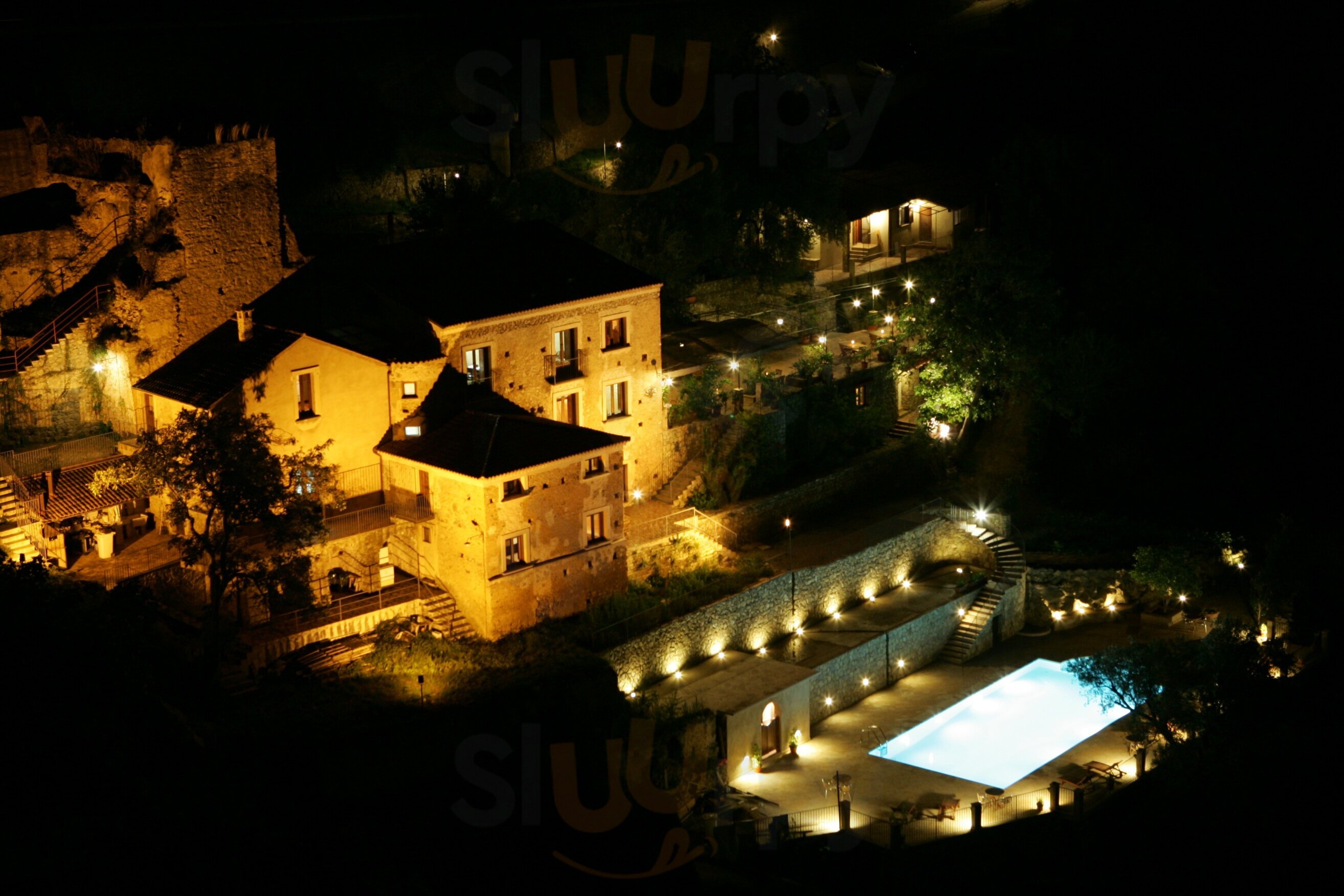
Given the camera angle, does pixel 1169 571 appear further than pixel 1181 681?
Yes

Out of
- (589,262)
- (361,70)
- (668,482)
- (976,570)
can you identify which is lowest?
(976,570)

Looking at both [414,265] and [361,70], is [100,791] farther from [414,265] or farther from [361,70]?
[361,70]

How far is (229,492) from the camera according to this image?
32.1 meters

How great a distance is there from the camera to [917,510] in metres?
45.9

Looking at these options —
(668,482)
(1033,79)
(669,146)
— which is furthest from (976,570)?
(1033,79)

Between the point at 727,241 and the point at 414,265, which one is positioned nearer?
the point at 414,265

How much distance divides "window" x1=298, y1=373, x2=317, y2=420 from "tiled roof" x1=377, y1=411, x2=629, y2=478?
1.93 metres

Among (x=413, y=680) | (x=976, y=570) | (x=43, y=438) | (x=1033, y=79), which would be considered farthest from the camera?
(x=1033, y=79)

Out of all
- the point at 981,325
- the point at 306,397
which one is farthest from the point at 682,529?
the point at 981,325

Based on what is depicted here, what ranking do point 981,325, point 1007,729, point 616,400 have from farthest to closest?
point 981,325 → point 616,400 → point 1007,729

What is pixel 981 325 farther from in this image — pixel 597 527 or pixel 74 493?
pixel 74 493

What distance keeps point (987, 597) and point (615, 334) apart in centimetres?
1293

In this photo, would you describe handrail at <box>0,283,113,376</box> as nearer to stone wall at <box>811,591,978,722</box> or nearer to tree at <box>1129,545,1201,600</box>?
stone wall at <box>811,591,978,722</box>

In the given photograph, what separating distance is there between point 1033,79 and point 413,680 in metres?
47.8
